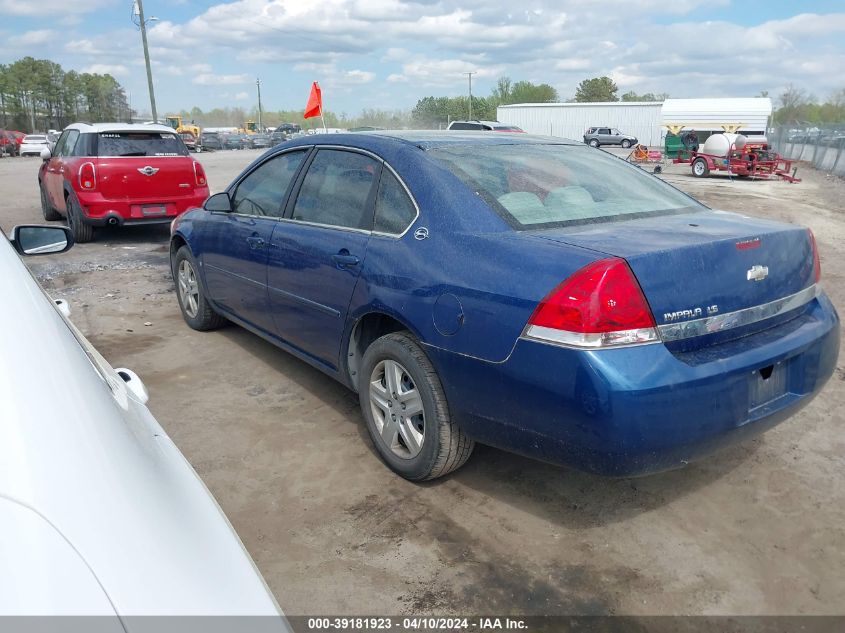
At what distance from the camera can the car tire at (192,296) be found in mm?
5582

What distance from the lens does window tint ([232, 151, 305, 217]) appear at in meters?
4.39

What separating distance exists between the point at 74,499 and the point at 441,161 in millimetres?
2596

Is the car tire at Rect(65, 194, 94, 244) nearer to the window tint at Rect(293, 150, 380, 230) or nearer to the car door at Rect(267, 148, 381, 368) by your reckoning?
the car door at Rect(267, 148, 381, 368)

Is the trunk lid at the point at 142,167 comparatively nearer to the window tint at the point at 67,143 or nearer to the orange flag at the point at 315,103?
the window tint at the point at 67,143

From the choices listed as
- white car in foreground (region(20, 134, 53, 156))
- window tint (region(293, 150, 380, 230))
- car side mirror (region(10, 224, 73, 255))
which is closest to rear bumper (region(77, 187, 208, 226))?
window tint (region(293, 150, 380, 230))

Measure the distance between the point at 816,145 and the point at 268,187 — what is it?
3511 centimetres

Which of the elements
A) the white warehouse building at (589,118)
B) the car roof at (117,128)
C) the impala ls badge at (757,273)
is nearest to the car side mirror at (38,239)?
the impala ls badge at (757,273)

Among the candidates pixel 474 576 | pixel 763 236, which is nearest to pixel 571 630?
pixel 474 576

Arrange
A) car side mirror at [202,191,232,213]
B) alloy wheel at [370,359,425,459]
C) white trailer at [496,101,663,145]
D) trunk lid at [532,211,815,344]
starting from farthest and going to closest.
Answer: white trailer at [496,101,663,145] < car side mirror at [202,191,232,213] < alloy wheel at [370,359,425,459] < trunk lid at [532,211,815,344]

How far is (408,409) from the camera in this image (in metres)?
3.31

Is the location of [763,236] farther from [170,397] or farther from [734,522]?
[170,397]

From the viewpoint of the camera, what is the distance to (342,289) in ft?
11.8

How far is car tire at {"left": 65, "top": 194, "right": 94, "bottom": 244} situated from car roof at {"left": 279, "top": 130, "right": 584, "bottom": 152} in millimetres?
6726

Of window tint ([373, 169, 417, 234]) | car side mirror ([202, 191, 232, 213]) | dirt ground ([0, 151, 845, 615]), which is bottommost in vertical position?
dirt ground ([0, 151, 845, 615])
